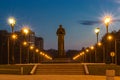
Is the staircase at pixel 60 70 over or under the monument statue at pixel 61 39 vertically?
under

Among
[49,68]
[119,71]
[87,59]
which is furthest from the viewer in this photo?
[87,59]

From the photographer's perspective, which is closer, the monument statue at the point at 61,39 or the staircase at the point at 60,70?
the staircase at the point at 60,70

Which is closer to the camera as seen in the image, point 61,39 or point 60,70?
point 60,70

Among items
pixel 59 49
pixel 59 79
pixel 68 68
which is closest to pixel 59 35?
pixel 59 49

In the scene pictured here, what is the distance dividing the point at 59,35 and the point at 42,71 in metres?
22.2

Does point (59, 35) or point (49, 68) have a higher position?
point (59, 35)

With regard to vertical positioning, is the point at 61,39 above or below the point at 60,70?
above

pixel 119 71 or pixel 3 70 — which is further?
pixel 3 70

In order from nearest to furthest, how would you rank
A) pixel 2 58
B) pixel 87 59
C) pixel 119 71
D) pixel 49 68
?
pixel 119 71 < pixel 49 68 < pixel 2 58 < pixel 87 59

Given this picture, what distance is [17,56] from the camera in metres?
153

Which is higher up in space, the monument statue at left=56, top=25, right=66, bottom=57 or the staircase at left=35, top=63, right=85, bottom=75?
the monument statue at left=56, top=25, right=66, bottom=57

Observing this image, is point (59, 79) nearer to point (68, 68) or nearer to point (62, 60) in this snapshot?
point (68, 68)

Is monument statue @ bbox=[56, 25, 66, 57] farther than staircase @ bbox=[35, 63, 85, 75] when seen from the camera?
Yes

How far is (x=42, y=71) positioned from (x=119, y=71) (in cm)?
1037
